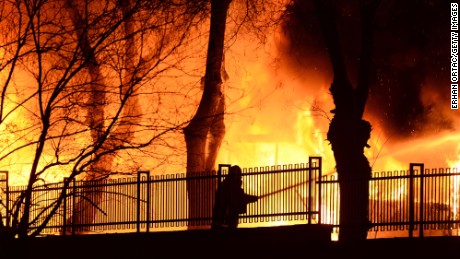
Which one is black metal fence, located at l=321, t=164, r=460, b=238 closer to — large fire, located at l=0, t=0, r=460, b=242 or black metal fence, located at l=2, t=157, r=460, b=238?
black metal fence, located at l=2, t=157, r=460, b=238

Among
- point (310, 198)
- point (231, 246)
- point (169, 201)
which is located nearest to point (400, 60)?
→ point (169, 201)

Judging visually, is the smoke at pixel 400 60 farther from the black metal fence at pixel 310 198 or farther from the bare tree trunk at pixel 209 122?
the black metal fence at pixel 310 198

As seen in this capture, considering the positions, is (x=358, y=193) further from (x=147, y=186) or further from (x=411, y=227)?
(x=147, y=186)

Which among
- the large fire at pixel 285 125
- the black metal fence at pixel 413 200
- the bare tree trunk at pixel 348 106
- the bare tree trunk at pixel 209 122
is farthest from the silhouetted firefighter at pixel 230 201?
the large fire at pixel 285 125

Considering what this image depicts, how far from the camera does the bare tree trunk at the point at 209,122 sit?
19125mm

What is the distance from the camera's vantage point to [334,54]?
787 inches

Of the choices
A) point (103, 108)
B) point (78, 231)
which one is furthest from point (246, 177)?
point (78, 231)

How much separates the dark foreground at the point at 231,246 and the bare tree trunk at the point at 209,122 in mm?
2338

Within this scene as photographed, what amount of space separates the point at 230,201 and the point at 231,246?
1.95m

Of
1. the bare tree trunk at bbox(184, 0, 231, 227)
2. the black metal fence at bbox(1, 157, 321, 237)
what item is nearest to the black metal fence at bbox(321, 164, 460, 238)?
the black metal fence at bbox(1, 157, 321, 237)

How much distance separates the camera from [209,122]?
62.4ft

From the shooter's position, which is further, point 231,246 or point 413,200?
point 413,200

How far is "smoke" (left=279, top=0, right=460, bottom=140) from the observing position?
29219 mm

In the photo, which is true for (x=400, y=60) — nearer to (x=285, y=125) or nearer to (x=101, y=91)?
(x=285, y=125)
